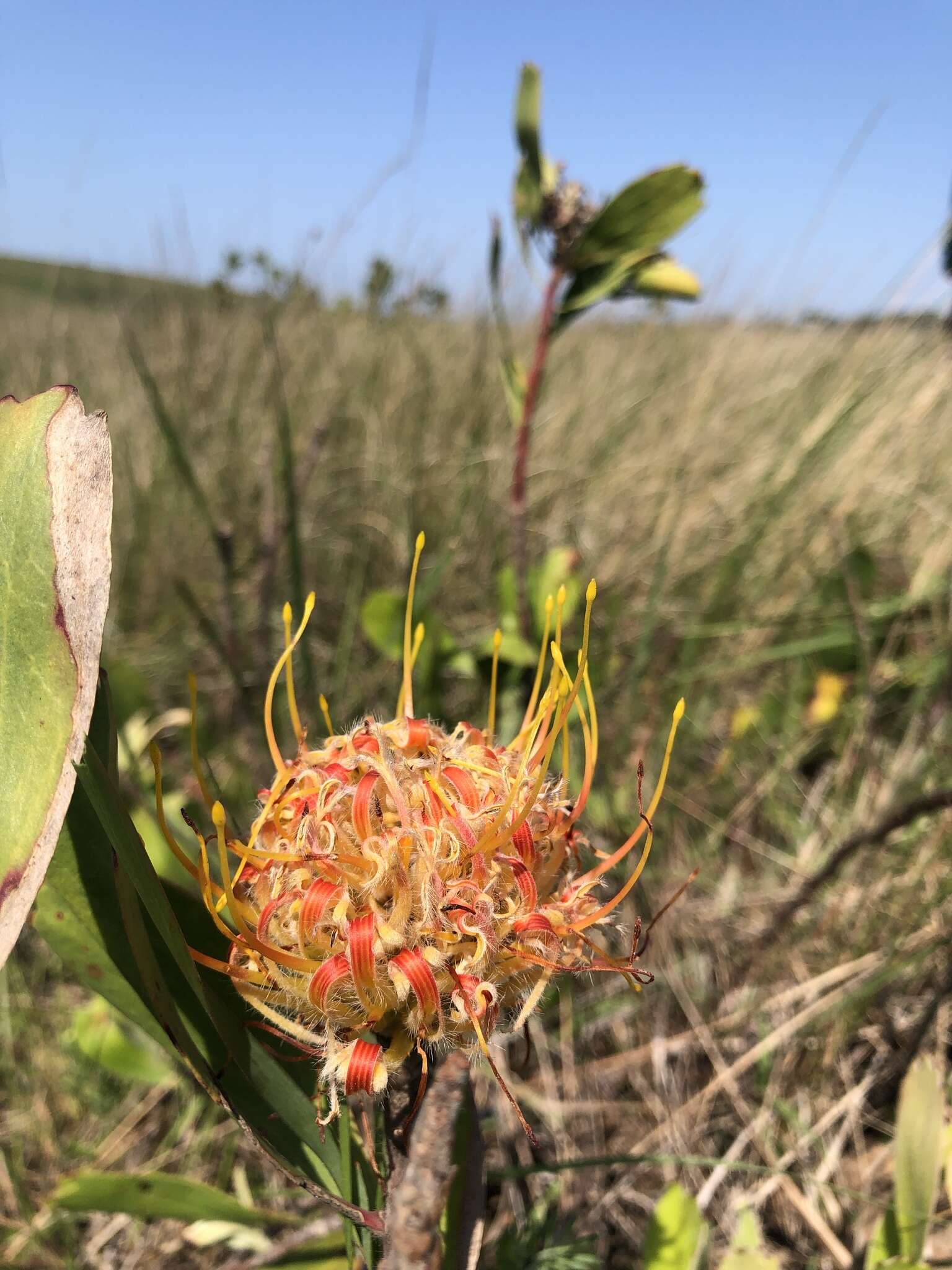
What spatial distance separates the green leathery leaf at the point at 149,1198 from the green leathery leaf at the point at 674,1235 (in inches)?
12.8

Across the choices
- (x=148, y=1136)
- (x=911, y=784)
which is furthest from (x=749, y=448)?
(x=148, y=1136)

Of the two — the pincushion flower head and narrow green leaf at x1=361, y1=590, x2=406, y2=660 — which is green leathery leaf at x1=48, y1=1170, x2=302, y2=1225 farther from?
narrow green leaf at x1=361, y1=590, x2=406, y2=660

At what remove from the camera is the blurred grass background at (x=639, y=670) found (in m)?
0.92

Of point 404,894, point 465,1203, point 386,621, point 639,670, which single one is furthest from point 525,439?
point 465,1203

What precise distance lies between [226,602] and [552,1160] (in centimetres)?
75

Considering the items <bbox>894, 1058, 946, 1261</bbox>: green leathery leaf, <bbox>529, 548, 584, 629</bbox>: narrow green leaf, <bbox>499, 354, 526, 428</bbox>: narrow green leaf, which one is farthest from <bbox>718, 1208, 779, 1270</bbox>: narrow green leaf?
<bbox>499, 354, 526, 428</bbox>: narrow green leaf

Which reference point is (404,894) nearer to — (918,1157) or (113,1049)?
(918,1157)

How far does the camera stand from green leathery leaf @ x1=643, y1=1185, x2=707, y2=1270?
66cm

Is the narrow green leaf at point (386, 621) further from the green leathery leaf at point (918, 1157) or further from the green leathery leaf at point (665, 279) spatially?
the green leathery leaf at point (918, 1157)

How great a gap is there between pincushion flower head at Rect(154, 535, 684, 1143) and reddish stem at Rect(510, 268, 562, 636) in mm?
563

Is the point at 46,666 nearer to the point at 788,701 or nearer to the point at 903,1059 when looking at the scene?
the point at 903,1059

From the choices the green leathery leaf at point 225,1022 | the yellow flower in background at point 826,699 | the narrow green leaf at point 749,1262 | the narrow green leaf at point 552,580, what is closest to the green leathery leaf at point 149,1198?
the green leathery leaf at point 225,1022

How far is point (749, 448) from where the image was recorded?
2.23 metres

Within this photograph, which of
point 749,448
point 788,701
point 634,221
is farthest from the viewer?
point 749,448
